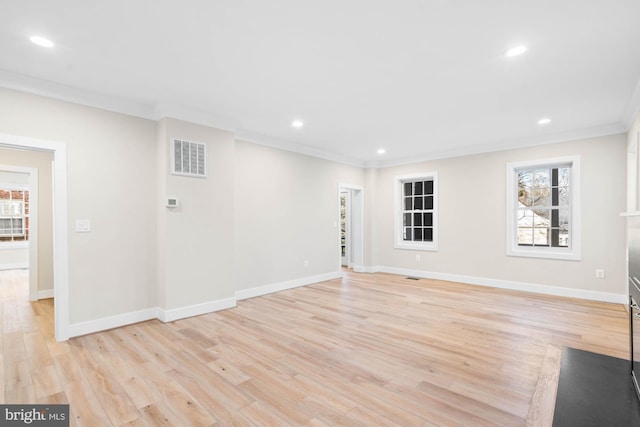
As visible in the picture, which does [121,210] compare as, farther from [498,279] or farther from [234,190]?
[498,279]

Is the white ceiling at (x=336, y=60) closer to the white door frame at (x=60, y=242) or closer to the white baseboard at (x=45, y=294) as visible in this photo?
the white door frame at (x=60, y=242)

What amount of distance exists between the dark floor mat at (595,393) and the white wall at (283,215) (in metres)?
4.01

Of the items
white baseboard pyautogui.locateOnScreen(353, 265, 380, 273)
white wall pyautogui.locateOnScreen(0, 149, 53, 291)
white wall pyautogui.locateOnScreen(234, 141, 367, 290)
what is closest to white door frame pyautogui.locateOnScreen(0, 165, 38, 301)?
white wall pyautogui.locateOnScreen(0, 149, 53, 291)

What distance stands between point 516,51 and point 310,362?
10.5 feet

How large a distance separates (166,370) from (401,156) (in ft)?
19.3

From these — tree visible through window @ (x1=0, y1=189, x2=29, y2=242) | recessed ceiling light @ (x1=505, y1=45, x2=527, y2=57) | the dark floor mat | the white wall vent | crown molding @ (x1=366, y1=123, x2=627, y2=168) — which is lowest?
the dark floor mat

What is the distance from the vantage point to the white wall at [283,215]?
496 cm

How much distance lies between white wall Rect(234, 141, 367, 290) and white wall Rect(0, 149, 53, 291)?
3.18 m

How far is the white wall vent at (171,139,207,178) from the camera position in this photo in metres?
3.90

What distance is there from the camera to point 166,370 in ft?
8.53

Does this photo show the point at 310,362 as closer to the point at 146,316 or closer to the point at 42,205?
the point at 146,316

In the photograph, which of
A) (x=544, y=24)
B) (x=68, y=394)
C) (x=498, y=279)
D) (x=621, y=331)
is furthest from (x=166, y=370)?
(x=498, y=279)

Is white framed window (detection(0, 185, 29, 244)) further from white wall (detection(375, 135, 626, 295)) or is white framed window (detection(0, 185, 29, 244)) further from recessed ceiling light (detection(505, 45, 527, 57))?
recessed ceiling light (detection(505, 45, 527, 57))

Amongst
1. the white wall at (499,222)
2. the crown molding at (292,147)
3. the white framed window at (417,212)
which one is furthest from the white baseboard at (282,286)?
the crown molding at (292,147)
